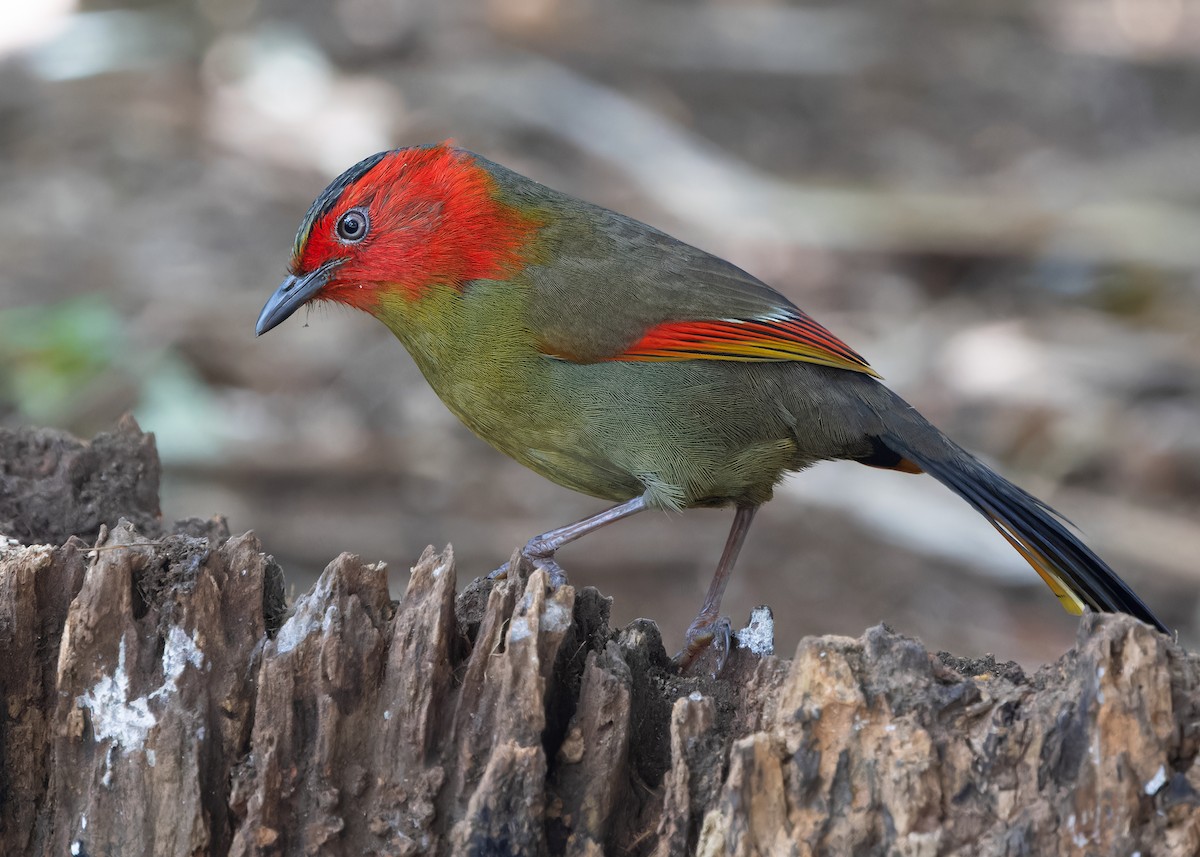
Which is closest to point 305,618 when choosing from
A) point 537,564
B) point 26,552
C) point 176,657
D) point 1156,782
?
point 176,657

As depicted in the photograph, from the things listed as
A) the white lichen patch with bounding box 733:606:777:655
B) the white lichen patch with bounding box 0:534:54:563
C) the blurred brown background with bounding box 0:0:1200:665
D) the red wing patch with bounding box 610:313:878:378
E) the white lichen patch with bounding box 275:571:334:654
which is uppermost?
A: the blurred brown background with bounding box 0:0:1200:665

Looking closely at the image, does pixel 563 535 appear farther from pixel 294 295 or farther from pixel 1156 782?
pixel 1156 782

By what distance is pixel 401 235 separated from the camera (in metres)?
4.57

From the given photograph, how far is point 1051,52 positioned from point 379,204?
33.3ft

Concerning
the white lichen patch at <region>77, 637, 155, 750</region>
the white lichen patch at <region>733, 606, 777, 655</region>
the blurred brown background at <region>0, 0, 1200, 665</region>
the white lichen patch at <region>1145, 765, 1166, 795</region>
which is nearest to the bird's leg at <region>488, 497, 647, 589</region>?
the white lichen patch at <region>733, 606, 777, 655</region>

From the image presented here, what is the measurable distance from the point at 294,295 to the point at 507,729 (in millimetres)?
2176

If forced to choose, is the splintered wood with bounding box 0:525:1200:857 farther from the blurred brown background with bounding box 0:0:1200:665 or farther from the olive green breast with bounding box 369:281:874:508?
the blurred brown background with bounding box 0:0:1200:665

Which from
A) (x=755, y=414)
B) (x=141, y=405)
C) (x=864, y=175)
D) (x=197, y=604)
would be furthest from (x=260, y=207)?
(x=197, y=604)

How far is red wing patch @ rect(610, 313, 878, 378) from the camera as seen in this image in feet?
14.3

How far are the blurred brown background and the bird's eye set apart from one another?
273cm

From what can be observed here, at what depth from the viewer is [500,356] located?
14.1 feet

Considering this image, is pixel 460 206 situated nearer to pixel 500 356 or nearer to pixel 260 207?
pixel 500 356

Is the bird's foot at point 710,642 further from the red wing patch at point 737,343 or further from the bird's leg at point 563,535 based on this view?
the red wing patch at point 737,343

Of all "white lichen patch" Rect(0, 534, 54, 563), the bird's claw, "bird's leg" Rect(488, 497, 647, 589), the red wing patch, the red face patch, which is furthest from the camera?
the red face patch
